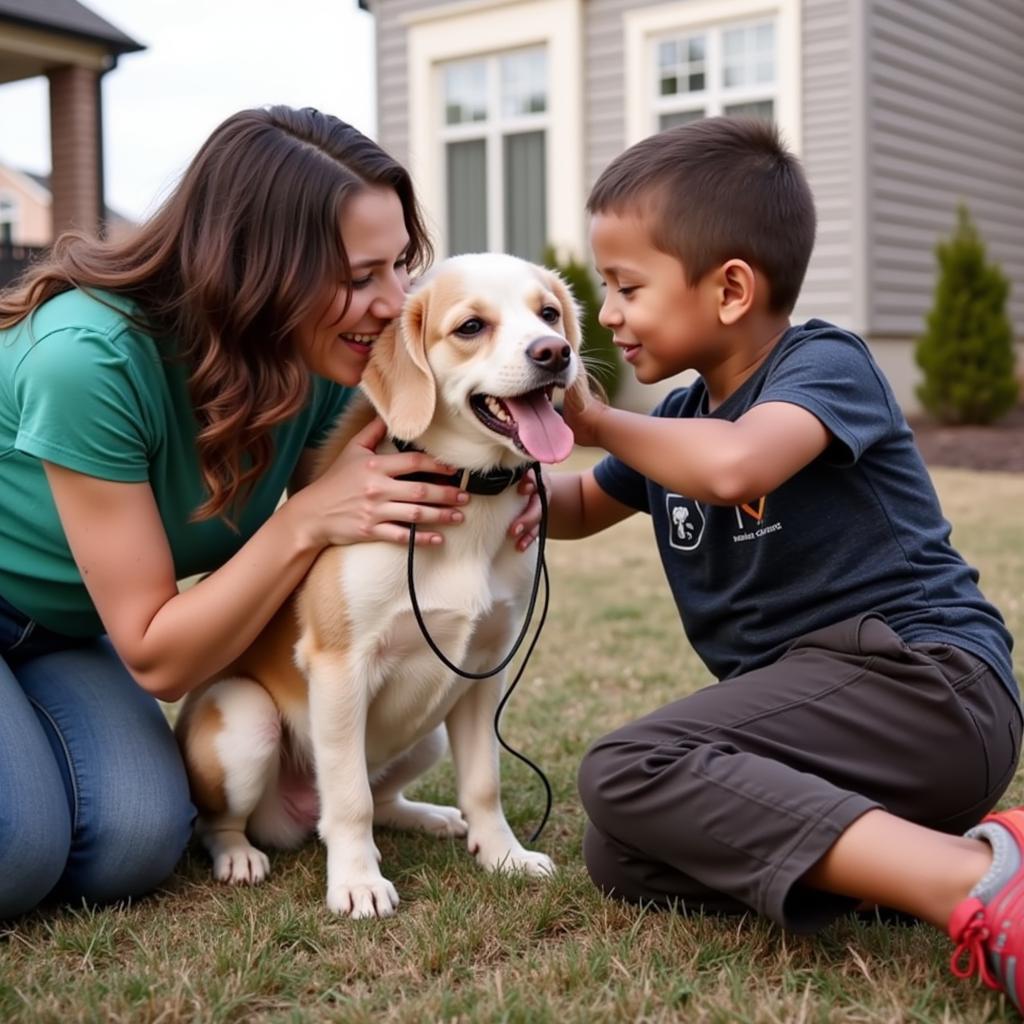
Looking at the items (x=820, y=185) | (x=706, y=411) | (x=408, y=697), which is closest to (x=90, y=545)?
(x=408, y=697)

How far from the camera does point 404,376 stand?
2449 millimetres

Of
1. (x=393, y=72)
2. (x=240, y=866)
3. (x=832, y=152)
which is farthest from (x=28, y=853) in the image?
(x=393, y=72)

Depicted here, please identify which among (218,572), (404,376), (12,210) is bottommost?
(218,572)

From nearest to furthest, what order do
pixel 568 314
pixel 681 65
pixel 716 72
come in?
pixel 568 314 < pixel 716 72 < pixel 681 65

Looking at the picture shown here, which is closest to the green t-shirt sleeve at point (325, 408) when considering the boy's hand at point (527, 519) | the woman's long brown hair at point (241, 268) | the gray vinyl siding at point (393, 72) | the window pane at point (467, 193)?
the woman's long brown hair at point (241, 268)

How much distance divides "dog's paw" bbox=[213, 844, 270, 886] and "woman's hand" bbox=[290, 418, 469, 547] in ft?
2.21

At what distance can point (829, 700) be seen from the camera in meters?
2.20

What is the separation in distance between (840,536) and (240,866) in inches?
53.2

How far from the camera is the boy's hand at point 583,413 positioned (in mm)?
2430

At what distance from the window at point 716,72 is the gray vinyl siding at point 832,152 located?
373mm

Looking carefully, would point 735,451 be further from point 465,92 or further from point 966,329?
point 465,92

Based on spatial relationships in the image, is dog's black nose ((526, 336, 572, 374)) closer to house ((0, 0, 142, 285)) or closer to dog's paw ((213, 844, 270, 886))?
dog's paw ((213, 844, 270, 886))

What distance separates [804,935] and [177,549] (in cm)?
149

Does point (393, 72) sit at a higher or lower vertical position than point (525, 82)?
higher
